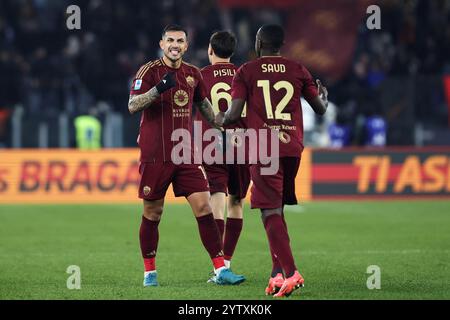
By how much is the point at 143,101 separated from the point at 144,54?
1583cm

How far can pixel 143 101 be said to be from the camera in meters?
9.53

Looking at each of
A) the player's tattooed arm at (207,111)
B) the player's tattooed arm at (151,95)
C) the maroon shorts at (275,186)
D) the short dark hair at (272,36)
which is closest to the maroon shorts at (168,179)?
the player's tattooed arm at (207,111)

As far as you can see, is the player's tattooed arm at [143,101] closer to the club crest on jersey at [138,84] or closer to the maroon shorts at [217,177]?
the club crest on jersey at [138,84]

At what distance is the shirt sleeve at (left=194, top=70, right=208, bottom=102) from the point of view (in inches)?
396

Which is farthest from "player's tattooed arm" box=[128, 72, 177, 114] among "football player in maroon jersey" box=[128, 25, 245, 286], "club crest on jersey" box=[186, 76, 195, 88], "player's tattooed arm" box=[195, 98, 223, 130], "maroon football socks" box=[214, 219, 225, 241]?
"maroon football socks" box=[214, 219, 225, 241]

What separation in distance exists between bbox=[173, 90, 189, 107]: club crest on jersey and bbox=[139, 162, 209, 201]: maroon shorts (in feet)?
1.77

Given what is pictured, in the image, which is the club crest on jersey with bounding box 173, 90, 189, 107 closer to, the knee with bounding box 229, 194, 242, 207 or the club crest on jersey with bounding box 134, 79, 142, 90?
the club crest on jersey with bounding box 134, 79, 142, 90

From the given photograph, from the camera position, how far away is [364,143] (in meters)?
23.6

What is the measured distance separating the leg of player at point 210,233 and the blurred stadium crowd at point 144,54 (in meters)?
12.5

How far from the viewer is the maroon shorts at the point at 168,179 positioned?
980 centimetres

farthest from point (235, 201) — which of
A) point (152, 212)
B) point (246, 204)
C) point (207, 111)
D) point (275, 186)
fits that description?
point (246, 204)

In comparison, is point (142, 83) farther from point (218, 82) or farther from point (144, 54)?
point (144, 54)
